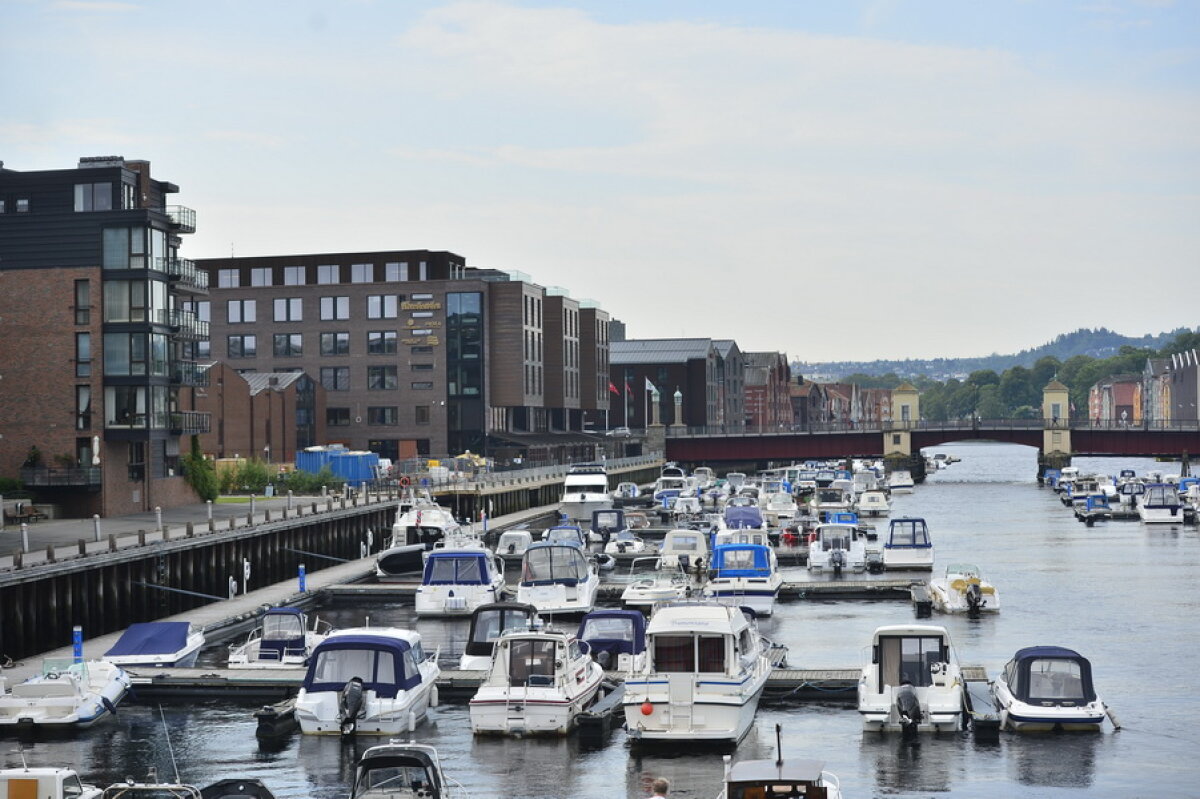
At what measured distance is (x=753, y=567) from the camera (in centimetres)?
6341

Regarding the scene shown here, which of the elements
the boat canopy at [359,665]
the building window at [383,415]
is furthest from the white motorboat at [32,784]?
the building window at [383,415]

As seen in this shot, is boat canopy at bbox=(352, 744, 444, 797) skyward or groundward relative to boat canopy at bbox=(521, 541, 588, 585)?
groundward

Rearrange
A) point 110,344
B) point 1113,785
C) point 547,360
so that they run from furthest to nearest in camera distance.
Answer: point 547,360 → point 110,344 → point 1113,785

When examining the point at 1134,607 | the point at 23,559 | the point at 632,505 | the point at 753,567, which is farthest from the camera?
the point at 632,505

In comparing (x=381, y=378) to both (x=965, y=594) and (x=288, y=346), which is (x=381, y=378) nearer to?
(x=288, y=346)

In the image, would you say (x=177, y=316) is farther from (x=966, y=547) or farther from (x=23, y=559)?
(x=966, y=547)

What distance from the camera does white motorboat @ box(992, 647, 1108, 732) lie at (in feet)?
125

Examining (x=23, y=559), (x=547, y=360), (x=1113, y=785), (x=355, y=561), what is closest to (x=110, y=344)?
(x=355, y=561)

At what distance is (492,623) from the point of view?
46719mm

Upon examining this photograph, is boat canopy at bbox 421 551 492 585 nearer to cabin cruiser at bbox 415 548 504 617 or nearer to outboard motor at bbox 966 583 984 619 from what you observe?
cabin cruiser at bbox 415 548 504 617

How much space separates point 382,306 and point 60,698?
370 ft

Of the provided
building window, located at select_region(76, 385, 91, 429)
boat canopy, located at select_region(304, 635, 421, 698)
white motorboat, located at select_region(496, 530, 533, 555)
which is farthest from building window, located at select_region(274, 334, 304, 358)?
boat canopy, located at select_region(304, 635, 421, 698)

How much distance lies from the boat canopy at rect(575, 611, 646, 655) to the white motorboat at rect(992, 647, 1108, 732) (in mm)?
10959

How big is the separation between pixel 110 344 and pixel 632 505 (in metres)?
61.9
